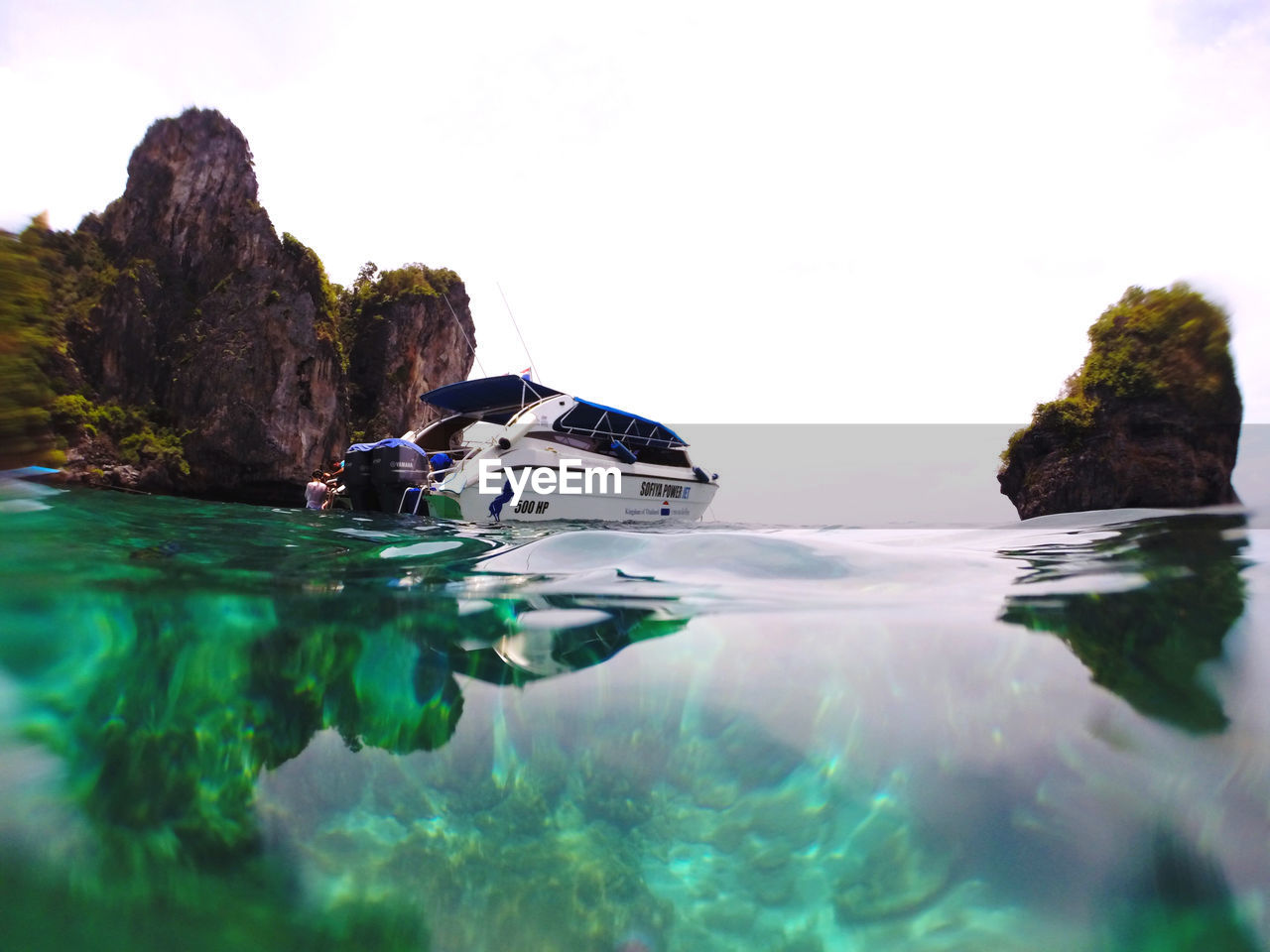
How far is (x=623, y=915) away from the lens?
1023mm

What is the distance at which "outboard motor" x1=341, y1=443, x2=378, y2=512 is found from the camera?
8781 mm

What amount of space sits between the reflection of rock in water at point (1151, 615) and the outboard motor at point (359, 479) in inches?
324

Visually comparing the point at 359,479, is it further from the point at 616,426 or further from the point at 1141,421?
the point at 1141,421

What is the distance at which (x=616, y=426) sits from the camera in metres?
14.6

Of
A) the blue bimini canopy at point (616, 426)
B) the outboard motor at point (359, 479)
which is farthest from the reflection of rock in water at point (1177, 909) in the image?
the blue bimini canopy at point (616, 426)

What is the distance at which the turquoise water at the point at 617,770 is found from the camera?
39.6 inches

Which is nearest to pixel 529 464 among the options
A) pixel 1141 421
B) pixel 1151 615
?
pixel 1151 615

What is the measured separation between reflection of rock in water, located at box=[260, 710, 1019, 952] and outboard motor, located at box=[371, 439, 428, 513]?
26.0 feet

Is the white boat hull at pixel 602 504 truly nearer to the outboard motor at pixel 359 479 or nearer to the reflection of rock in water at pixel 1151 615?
the outboard motor at pixel 359 479

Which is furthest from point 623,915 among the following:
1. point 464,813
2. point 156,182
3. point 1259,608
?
point 156,182

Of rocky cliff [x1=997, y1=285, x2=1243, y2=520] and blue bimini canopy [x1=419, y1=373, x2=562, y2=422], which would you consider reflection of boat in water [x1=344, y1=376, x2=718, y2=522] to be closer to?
blue bimini canopy [x1=419, y1=373, x2=562, y2=422]

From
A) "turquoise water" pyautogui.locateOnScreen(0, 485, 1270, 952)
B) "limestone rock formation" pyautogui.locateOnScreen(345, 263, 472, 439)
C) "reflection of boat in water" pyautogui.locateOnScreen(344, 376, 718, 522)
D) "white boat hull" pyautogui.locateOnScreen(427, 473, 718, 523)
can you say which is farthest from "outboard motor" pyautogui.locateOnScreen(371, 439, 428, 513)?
"limestone rock formation" pyautogui.locateOnScreen(345, 263, 472, 439)

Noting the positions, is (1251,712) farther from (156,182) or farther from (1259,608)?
(156,182)

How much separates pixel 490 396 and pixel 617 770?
45.0 feet
